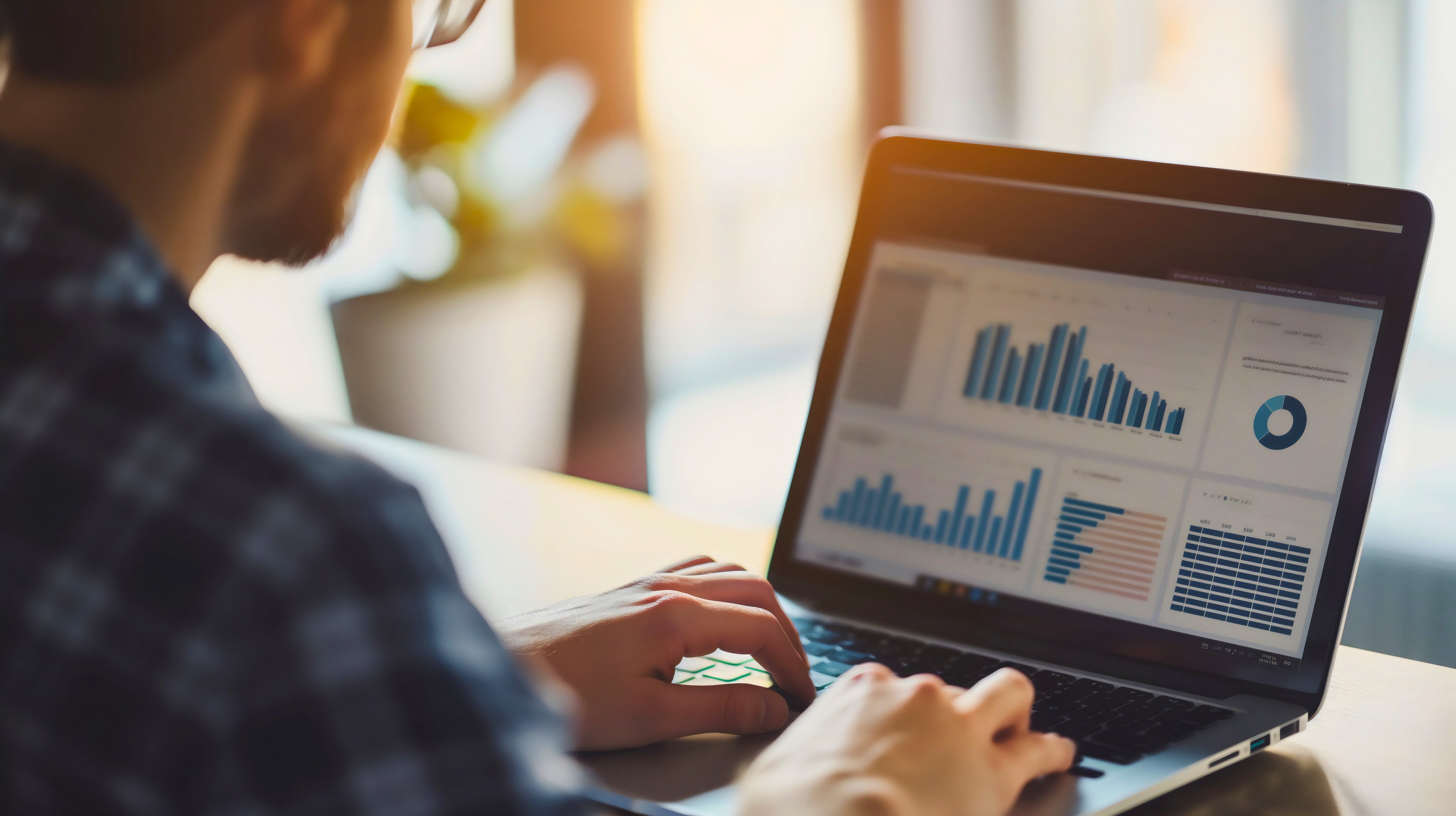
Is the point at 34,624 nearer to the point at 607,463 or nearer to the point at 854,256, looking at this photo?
the point at 854,256

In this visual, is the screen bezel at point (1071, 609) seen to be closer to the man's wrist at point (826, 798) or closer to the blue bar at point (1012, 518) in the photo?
the blue bar at point (1012, 518)

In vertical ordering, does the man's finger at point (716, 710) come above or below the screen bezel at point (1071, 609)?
below

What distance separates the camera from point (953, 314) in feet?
2.91

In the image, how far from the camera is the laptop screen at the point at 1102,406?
2.44 ft

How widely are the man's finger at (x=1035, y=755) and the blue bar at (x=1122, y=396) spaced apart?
280 mm

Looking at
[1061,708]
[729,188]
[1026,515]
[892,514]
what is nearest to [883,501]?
[892,514]

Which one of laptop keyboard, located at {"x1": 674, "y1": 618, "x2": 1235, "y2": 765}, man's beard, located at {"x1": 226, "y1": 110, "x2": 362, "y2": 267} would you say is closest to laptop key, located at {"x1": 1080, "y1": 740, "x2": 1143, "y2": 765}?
laptop keyboard, located at {"x1": 674, "y1": 618, "x2": 1235, "y2": 765}

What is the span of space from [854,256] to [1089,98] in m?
1.27

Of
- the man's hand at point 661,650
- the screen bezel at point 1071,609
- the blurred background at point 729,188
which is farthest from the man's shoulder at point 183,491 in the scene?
the blurred background at point 729,188

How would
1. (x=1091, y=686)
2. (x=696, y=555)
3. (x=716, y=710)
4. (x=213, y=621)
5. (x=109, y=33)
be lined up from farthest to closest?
(x=696, y=555)
(x=1091, y=686)
(x=716, y=710)
(x=109, y=33)
(x=213, y=621)

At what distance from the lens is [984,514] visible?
844mm

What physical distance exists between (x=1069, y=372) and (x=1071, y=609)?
17 cm

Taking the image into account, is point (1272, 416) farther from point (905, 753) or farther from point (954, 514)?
point (905, 753)

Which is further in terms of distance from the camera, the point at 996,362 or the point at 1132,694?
the point at 996,362
